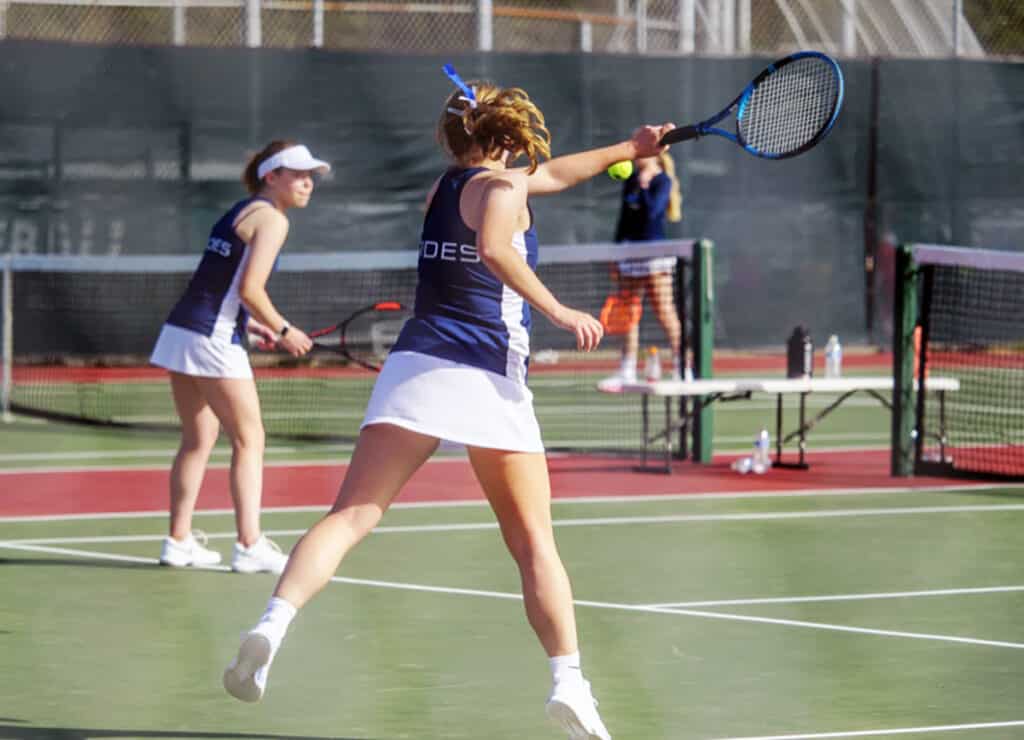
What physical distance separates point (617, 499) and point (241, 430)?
297 cm

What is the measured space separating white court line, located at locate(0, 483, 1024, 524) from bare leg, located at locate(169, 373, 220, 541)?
1637 mm

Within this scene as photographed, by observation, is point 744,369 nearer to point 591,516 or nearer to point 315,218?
point 315,218

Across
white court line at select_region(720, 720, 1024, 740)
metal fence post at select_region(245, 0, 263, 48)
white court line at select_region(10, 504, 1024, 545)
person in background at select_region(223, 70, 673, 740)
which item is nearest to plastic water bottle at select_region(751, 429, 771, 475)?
white court line at select_region(10, 504, 1024, 545)

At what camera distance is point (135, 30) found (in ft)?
61.3

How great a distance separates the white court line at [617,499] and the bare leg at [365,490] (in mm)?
4576

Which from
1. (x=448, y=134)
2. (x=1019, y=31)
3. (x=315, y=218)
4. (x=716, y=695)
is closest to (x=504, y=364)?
(x=448, y=134)

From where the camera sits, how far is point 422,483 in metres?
11.0

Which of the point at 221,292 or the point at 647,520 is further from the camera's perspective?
the point at 647,520

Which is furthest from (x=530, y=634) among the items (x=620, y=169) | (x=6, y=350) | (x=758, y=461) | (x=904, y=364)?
(x=6, y=350)

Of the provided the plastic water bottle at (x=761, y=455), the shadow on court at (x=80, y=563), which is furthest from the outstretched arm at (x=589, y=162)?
the plastic water bottle at (x=761, y=455)

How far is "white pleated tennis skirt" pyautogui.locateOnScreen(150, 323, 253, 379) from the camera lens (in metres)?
7.76

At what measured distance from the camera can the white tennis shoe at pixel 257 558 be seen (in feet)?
26.1

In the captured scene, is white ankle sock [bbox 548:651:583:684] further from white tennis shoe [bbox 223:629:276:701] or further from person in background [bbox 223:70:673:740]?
white tennis shoe [bbox 223:629:276:701]

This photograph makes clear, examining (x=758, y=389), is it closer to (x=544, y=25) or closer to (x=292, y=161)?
(x=292, y=161)
